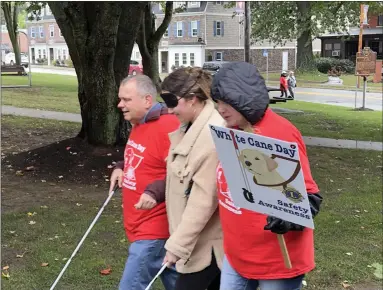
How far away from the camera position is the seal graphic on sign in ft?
7.84

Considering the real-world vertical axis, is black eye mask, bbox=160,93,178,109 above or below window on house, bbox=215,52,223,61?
above

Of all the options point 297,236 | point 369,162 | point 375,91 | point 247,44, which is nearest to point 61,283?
point 297,236

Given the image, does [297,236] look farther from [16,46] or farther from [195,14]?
[195,14]

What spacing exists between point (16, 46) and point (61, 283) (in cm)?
3862

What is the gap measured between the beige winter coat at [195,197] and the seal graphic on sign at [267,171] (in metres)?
0.49

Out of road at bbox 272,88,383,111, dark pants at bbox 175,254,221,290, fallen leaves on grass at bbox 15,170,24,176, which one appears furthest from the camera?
road at bbox 272,88,383,111

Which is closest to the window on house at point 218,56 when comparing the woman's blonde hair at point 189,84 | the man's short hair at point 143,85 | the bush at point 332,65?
the bush at point 332,65

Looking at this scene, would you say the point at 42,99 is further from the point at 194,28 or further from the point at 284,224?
the point at 194,28

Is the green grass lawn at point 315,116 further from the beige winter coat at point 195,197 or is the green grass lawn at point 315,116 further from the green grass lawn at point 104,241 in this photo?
the beige winter coat at point 195,197

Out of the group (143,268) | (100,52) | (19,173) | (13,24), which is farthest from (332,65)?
(143,268)

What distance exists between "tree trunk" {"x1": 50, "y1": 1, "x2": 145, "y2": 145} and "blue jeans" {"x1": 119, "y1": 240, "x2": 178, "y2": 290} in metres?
5.72

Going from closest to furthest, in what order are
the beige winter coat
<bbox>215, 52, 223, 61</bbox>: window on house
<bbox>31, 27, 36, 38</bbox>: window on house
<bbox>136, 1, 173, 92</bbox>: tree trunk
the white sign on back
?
the white sign on back < the beige winter coat < <bbox>136, 1, 173, 92</bbox>: tree trunk < <bbox>215, 52, 223, 61</bbox>: window on house < <bbox>31, 27, 36, 38</bbox>: window on house

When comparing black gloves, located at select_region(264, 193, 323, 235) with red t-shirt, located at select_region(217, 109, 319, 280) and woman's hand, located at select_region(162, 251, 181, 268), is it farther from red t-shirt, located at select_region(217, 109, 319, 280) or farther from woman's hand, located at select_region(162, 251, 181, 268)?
woman's hand, located at select_region(162, 251, 181, 268)

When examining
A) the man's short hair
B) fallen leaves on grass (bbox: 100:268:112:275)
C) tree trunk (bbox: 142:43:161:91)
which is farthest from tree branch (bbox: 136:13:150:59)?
the man's short hair
